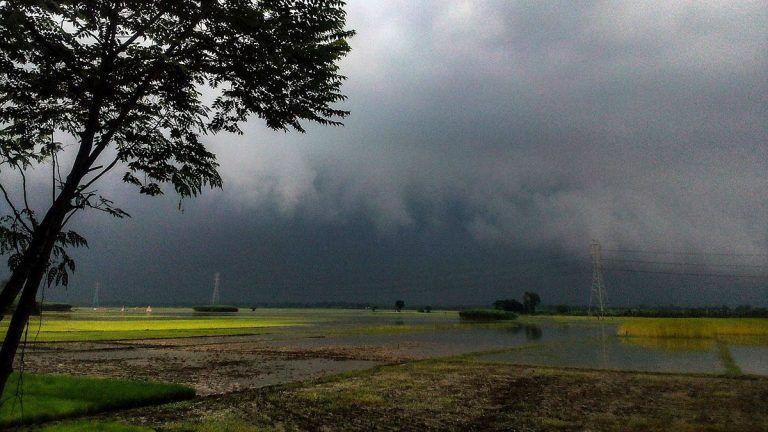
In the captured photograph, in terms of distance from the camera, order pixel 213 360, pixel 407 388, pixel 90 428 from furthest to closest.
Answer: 1. pixel 213 360
2. pixel 407 388
3. pixel 90 428

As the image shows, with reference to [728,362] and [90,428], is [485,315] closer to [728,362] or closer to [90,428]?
[728,362]

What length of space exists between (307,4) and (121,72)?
3.38m

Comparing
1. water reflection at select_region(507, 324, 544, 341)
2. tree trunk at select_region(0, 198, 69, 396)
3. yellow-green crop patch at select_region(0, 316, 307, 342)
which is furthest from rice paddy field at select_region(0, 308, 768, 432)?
water reflection at select_region(507, 324, 544, 341)

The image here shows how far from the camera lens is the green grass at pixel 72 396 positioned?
42.5 ft

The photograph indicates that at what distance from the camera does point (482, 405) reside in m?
15.7

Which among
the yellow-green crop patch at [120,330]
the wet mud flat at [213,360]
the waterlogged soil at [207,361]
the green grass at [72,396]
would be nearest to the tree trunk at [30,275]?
the green grass at [72,396]

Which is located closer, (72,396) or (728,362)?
(72,396)

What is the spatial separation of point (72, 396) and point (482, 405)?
13.4 meters

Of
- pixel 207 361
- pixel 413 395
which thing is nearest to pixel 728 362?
pixel 413 395

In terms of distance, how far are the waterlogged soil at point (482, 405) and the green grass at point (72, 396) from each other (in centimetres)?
109

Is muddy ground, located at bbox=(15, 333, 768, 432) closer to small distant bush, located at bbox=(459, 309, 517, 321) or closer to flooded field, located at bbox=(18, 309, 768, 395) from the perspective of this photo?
flooded field, located at bbox=(18, 309, 768, 395)

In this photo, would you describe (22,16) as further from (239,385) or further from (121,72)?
(239,385)

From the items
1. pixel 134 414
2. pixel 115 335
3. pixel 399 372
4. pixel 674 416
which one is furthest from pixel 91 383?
pixel 115 335

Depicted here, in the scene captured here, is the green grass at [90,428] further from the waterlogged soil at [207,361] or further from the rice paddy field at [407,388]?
the waterlogged soil at [207,361]
